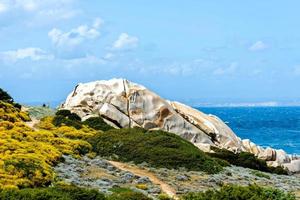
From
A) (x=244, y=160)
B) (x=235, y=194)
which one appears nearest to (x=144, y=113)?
(x=244, y=160)

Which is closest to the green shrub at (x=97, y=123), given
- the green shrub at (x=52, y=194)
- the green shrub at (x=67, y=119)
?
the green shrub at (x=67, y=119)

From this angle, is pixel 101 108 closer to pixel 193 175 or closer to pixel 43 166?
pixel 193 175

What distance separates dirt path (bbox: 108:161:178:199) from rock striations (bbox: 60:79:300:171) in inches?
632

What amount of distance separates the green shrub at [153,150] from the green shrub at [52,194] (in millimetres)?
15109

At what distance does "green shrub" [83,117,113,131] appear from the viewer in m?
52.1

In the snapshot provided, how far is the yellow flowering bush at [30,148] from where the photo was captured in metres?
27.9

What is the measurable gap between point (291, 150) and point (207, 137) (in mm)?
39139

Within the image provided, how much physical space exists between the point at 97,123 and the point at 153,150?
520 inches

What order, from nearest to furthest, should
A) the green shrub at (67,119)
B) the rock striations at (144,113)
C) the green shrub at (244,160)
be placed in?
1. the green shrub at (244,160)
2. the green shrub at (67,119)
3. the rock striations at (144,113)

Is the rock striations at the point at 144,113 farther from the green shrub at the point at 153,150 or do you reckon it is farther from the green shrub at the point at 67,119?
the green shrub at the point at 153,150

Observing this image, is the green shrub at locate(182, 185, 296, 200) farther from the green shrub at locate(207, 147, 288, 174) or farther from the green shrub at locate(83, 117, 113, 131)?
the green shrub at locate(83, 117, 113, 131)

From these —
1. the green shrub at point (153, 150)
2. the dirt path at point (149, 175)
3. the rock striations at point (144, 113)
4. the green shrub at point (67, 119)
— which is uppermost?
the rock striations at point (144, 113)

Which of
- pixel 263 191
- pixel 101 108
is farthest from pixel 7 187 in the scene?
pixel 101 108

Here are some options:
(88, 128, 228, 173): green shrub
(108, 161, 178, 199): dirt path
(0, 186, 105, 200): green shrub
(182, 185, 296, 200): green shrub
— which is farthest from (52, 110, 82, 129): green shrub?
(182, 185, 296, 200): green shrub
